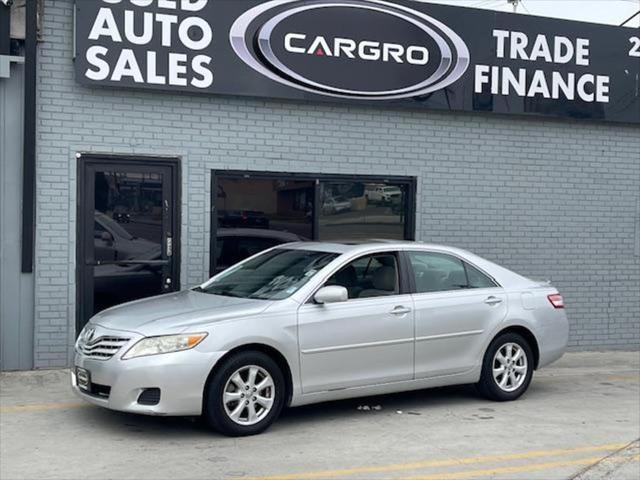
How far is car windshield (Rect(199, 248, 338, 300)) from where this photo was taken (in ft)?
24.0

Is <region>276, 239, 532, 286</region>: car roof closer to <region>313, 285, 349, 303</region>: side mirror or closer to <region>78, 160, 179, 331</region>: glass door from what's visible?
<region>313, 285, 349, 303</region>: side mirror

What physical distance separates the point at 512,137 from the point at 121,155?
5233mm

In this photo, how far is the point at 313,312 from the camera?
705cm

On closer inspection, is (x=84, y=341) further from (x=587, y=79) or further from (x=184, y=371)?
(x=587, y=79)

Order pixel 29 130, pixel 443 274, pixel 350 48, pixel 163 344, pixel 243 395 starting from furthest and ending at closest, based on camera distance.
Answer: pixel 350 48, pixel 29 130, pixel 443 274, pixel 243 395, pixel 163 344

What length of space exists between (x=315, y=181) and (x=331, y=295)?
3631 mm

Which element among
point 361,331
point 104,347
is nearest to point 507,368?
point 361,331

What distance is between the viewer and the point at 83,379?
6863 mm

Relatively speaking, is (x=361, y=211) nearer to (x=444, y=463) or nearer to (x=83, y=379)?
(x=83, y=379)

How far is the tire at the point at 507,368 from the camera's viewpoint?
8.07 m

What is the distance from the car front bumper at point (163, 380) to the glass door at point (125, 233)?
3.08 meters

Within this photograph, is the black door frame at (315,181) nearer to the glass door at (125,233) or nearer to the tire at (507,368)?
the glass door at (125,233)

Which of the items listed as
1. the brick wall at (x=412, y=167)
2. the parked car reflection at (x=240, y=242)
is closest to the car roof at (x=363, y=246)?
the parked car reflection at (x=240, y=242)

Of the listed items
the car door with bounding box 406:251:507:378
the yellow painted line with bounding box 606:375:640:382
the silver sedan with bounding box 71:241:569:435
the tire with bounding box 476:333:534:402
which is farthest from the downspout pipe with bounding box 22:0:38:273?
the yellow painted line with bounding box 606:375:640:382
